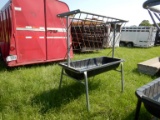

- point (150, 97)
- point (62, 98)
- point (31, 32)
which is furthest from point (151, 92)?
point (31, 32)

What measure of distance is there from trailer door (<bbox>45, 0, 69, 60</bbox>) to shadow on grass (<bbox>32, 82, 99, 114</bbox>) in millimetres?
2126

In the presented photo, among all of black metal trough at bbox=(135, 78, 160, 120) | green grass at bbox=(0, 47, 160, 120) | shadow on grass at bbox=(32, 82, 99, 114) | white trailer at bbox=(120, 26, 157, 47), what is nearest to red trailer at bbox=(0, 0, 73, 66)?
green grass at bbox=(0, 47, 160, 120)

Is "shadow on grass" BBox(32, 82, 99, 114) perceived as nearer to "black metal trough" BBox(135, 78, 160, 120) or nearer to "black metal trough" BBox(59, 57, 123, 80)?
"black metal trough" BBox(59, 57, 123, 80)

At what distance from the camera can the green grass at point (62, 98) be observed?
97.1 inches

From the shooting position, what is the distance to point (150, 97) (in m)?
2.03

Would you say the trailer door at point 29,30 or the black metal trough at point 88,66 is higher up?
the trailer door at point 29,30

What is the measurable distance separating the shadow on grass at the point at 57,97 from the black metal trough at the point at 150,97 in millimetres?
1467

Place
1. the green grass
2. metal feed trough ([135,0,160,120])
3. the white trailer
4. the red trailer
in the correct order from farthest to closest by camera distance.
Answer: the white trailer < the red trailer < the green grass < metal feed trough ([135,0,160,120])

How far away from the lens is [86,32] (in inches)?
322

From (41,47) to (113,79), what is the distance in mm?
2624

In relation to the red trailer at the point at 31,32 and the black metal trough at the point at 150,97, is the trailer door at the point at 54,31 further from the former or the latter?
the black metal trough at the point at 150,97

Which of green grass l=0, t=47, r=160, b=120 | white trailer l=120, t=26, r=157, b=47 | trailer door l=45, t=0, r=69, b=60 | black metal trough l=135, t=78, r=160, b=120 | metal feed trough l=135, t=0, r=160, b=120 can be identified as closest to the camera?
metal feed trough l=135, t=0, r=160, b=120

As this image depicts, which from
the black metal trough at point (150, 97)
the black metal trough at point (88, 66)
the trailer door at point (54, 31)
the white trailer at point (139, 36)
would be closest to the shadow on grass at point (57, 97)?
the black metal trough at point (88, 66)

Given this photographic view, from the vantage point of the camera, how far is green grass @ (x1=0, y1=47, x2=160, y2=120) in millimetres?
2467
